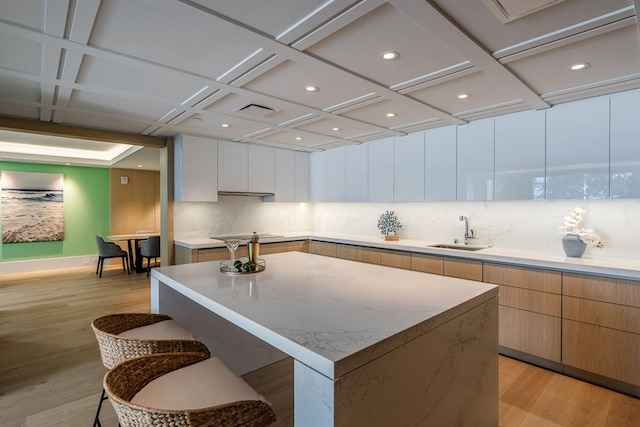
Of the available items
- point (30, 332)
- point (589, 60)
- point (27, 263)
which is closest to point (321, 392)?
point (589, 60)

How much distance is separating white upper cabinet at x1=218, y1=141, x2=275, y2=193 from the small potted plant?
68.9 inches

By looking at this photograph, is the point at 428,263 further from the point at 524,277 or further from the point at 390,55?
the point at 390,55

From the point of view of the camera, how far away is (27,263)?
665cm

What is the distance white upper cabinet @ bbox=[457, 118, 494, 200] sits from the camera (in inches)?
131

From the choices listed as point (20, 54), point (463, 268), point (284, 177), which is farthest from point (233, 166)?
point (463, 268)

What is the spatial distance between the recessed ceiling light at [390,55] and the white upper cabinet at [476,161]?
1.82m

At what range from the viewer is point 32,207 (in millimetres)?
6781

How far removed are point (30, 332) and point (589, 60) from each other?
542 centimetres

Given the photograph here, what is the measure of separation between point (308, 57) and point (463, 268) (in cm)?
239

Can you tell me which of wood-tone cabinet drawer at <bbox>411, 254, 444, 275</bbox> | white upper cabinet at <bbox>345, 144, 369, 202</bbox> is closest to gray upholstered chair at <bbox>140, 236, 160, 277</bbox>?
white upper cabinet at <bbox>345, 144, 369, 202</bbox>

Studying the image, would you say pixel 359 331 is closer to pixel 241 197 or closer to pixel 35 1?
pixel 35 1

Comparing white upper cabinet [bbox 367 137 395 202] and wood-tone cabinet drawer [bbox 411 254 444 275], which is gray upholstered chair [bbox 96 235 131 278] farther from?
wood-tone cabinet drawer [bbox 411 254 444 275]

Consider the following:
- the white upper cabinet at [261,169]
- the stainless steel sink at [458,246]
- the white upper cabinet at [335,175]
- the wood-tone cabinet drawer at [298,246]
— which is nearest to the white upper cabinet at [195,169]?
the white upper cabinet at [261,169]

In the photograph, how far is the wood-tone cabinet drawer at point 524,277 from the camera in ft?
8.60
